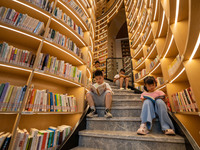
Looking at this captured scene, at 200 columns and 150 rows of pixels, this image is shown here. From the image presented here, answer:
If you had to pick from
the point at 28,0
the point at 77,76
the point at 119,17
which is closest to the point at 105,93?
the point at 77,76

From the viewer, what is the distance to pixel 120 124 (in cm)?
122

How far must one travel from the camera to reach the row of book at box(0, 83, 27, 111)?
892 millimetres

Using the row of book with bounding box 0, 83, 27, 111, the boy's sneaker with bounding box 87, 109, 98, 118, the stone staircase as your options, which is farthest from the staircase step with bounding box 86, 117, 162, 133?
the row of book with bounding box 0, 83, 27, 111

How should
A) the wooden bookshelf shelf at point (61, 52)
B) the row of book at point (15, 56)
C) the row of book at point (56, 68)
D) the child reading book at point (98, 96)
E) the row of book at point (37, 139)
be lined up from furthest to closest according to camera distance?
1. the child reading book at point (98, 96)
2. the wooden bookshelf shelf at point (61, 52)
3. the row of book at point (56, 68)
4. the row of book at point (15, 56)
5. the row of book at point (37, 139)

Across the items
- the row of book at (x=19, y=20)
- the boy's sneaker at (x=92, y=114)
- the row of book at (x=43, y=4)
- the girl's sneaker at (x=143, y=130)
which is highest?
the row of book at (x=43, y=4)

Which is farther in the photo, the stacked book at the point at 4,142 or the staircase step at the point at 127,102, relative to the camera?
the staircase step at the point at 127,102

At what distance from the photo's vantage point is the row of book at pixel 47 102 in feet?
3.52

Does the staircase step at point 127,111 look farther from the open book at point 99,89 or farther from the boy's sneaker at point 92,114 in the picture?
the open book at point 99,89

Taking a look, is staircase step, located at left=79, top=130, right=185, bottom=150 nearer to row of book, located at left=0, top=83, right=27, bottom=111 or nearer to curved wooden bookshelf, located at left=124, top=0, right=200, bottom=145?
curved wooden bookshelf, located at left=124, top=0, right=200, bottom=145

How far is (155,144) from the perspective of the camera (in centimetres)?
89

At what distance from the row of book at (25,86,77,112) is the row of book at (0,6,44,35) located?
0.76 meters

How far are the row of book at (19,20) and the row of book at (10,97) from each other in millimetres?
722

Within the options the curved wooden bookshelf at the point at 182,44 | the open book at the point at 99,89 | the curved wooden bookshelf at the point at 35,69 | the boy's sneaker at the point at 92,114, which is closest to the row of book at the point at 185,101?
the curved wooden bookshelf at the point at 182,44

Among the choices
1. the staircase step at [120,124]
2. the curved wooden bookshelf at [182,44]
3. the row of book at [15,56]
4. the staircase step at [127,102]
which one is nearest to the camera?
the curved wooden bookshelf at [182,44]
